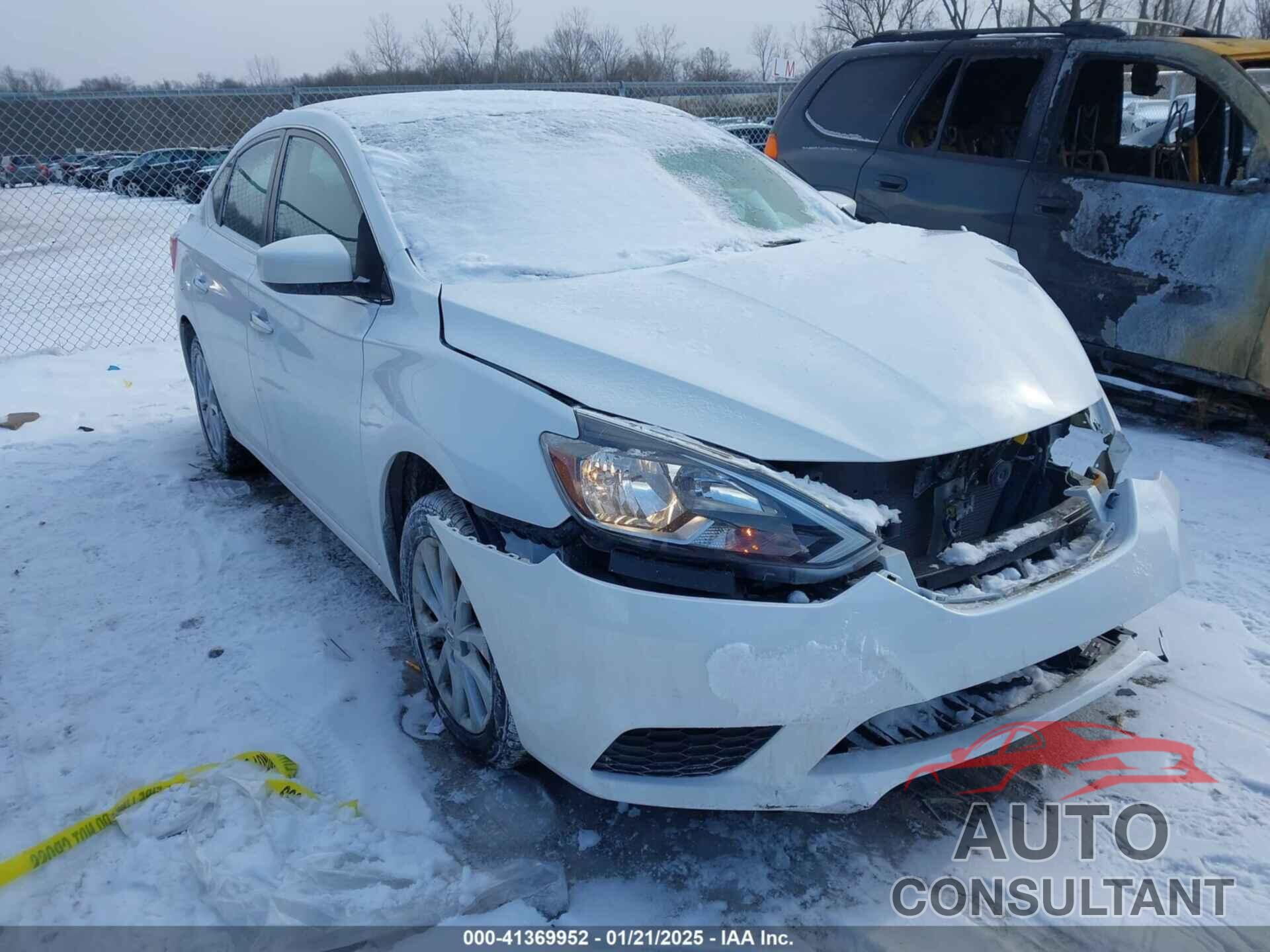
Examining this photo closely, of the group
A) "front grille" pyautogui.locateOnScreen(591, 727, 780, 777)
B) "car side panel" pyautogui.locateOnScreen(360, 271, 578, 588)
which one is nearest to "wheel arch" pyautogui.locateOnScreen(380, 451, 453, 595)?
"car side panel" pyautogui.locateOnScreen(360, 271, 578, 588)

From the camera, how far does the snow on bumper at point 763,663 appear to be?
5.95ft

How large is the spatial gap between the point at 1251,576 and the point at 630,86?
8.56 meters

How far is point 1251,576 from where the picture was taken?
3277 millimetres

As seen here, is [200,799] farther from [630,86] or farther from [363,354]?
[630,86]

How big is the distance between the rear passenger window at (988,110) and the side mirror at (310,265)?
3.74 metres

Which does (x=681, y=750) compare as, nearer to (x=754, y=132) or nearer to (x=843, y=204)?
(x=843, y=204)

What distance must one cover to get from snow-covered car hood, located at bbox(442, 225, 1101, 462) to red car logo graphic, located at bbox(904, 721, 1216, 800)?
33.3 inches

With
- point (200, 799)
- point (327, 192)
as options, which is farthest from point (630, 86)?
point (200, 799)

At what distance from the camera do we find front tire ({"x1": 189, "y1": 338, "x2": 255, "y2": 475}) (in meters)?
4.44

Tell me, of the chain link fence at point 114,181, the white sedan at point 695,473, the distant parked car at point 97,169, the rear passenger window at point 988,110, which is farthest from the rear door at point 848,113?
the distant parked car at point 97,169

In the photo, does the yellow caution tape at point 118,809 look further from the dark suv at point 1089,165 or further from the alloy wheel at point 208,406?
the dark suv at point 1089,165

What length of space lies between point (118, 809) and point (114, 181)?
19199 mm

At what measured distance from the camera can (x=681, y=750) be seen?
1969mm

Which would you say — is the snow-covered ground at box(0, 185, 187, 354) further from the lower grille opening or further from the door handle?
the lower grille opening
